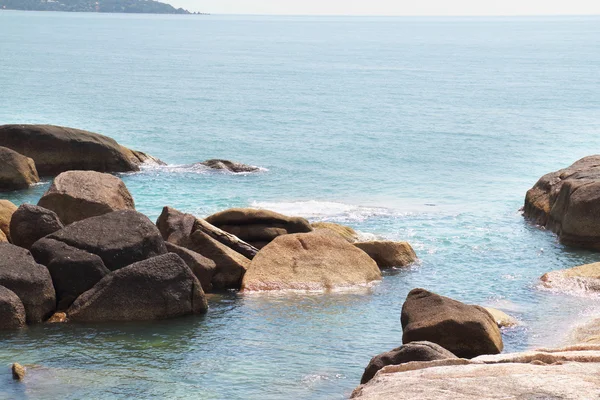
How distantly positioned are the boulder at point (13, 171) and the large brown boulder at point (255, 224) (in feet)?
42.5

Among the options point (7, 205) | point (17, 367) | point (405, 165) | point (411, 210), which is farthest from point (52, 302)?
point (405, 165)

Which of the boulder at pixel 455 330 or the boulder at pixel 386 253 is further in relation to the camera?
the boulder at pixel 386 253

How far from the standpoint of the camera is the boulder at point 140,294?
23328mm

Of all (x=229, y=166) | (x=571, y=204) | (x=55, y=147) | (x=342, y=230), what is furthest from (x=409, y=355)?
(x=229, y=166)

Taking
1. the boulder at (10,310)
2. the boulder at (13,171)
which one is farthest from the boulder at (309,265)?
the boulder at (13,171)

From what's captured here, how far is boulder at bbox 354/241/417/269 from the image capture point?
30094 millimetres

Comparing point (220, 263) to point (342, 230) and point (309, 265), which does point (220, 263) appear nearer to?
point (309, 265)

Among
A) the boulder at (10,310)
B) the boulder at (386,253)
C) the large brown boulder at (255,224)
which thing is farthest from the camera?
the boulder at (386,253)

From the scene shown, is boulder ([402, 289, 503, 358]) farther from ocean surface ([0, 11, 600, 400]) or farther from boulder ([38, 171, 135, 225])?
boulder ([38, 171, 135, 225])

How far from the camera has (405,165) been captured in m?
52.6

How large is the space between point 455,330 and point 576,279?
29.5 feet

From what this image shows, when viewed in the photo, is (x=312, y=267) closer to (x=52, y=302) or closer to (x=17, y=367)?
(x=52, y=302)

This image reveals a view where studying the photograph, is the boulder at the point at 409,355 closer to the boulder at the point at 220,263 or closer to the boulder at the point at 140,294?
the boulder at the point at 140,294

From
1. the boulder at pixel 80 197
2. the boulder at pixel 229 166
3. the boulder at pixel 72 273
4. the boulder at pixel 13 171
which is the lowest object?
the boulder at pixel 229 166
